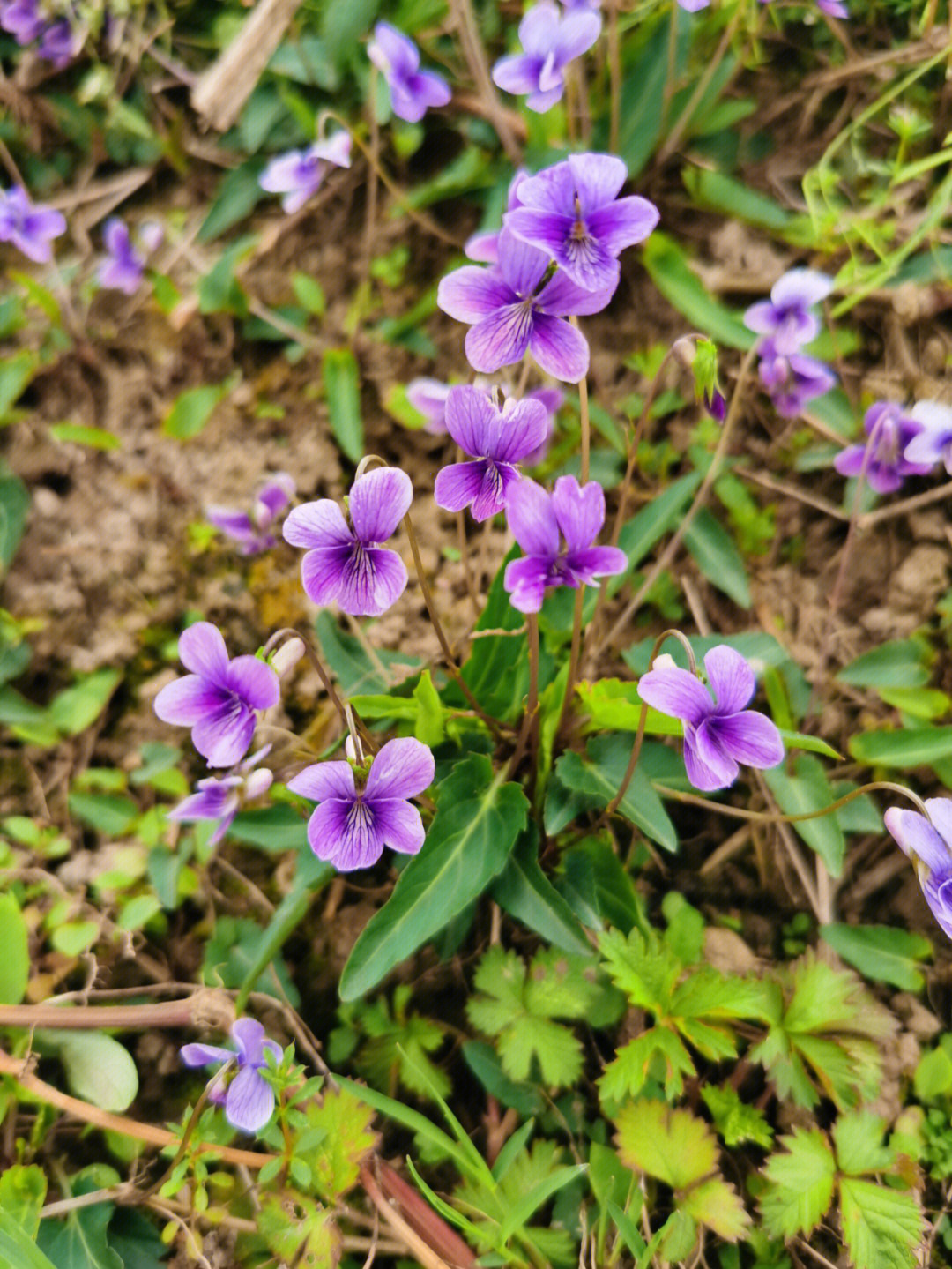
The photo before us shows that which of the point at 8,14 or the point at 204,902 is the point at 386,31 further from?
the point at 204,902

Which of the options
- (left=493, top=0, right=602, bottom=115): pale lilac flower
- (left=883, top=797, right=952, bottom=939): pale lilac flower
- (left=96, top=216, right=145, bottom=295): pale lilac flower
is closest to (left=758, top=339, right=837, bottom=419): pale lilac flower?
(left=493, top=0, right=602, bottom=115): pale lilac flower

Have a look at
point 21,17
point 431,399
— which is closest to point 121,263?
point 21,17

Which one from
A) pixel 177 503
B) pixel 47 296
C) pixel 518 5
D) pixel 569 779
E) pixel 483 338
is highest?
pixel 518 5

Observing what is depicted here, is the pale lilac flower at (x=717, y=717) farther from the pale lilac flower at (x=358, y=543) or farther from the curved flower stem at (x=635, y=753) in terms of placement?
the pale lilac flower at (x=358, y=543)

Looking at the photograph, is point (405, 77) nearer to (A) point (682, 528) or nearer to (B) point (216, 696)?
(A) point (682, 528)

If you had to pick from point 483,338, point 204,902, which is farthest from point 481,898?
point 483,338

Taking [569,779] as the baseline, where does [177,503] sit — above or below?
below

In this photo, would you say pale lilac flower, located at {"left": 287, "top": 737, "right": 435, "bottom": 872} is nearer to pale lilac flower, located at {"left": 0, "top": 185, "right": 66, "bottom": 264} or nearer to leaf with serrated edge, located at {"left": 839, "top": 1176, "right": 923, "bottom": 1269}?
leaf with serrated edge, located at {"left": 839, "top": 1176, "right": 923, "bottom": 1269}
